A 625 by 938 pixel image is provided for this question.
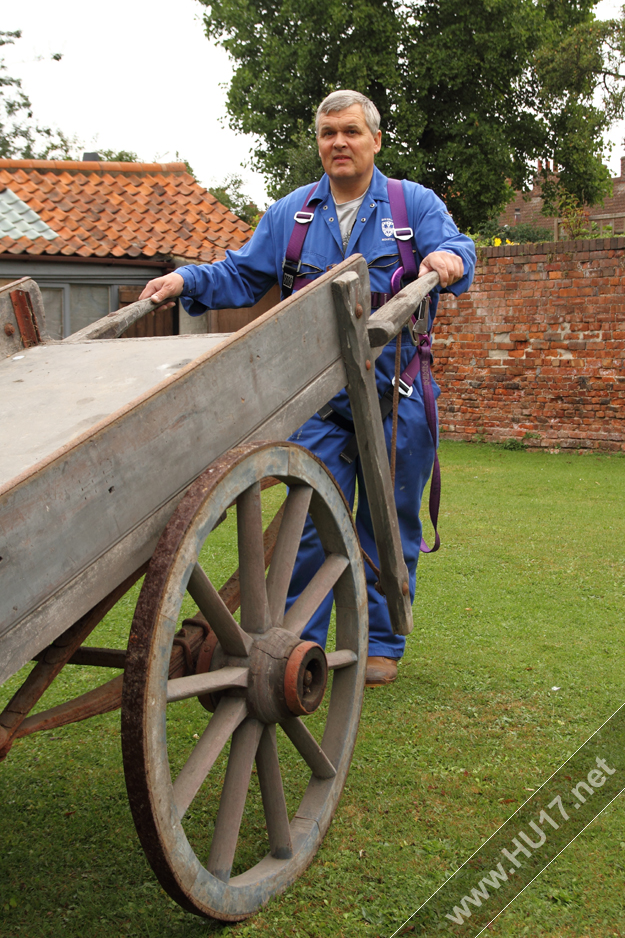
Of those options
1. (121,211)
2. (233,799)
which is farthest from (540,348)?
(233,799)

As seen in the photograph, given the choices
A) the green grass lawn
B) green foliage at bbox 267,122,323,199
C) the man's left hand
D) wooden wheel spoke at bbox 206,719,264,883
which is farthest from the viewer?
green foliage at bbox 267,122,323,199

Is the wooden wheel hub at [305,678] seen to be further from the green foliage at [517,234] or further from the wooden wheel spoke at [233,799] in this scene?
the green foliage at [517,234]

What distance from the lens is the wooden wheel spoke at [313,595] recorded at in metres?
2.12

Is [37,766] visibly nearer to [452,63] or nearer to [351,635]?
[351,635]

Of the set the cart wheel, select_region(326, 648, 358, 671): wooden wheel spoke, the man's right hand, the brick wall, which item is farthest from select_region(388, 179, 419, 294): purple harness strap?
the brick wall

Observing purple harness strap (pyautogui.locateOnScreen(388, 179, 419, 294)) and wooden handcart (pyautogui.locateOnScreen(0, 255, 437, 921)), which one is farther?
purple harness strap (pyautogui.locateOnScreen(388, 179, 419, 294))

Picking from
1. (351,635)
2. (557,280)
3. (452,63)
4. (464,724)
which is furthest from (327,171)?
(452,63)

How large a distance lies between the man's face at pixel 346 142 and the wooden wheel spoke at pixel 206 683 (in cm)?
188

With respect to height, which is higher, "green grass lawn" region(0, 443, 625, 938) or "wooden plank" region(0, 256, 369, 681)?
"wooden plank" region(0, 256, 369, 681)

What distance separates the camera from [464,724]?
10.1 ft

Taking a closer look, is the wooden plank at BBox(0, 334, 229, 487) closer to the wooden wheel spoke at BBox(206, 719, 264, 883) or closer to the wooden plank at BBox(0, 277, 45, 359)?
the wooden plank at BBox(0, 277, 45, 359)

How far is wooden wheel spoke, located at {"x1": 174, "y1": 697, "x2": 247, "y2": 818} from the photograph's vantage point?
1.72 metres

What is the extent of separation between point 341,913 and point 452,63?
25.0m

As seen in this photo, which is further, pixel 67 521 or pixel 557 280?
pixel 557 280
